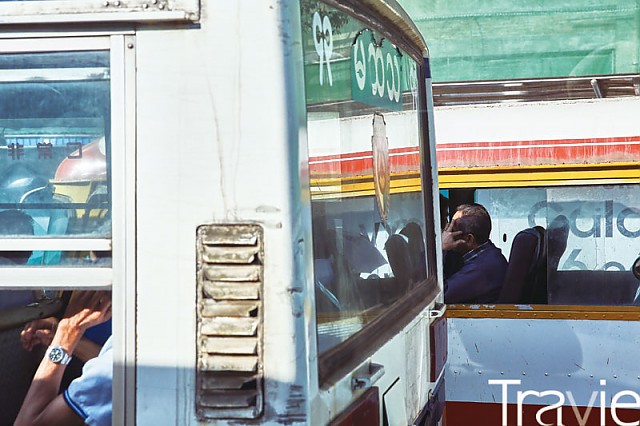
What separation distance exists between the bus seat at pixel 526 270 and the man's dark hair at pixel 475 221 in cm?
17

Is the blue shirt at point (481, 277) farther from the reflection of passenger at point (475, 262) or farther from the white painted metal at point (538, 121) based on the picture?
the white painted metal at point (538, 121)

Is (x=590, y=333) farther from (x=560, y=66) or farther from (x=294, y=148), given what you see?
(x=560, y=66)

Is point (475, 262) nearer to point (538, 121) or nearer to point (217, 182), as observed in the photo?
point (538, 121)

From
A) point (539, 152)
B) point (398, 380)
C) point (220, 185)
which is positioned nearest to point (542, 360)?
point (539, 152)

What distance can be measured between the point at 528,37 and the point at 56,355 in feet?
36.6

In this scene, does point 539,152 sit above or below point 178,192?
above

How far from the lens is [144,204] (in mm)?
1651

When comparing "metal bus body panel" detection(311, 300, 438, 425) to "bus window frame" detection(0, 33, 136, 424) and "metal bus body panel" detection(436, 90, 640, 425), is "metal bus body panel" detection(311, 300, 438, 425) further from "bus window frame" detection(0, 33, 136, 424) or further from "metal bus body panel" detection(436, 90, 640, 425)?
"metal bus body panel" detection(436, 90, 640, 425)

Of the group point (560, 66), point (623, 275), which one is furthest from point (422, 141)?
point (560, 66)

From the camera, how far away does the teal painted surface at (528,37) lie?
12.0 metres

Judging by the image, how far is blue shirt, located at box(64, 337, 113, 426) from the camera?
1795 mm

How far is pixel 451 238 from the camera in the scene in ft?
17.8

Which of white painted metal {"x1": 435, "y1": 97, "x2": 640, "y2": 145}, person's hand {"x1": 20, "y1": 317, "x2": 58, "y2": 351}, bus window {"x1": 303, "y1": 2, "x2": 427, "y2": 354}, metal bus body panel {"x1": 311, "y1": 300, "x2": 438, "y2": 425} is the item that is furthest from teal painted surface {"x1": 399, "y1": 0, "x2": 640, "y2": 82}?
person's hand {"x1": 20, "y1": 317, "x2": 58, "y2": 351}

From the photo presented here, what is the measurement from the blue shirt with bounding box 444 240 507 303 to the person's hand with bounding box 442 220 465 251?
88 mm
